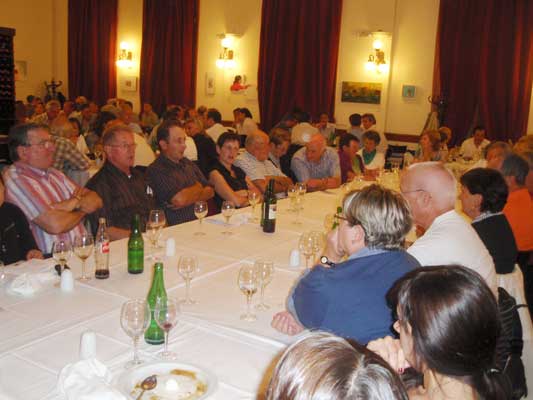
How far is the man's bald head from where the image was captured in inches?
113

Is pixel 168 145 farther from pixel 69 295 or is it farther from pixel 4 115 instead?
pixel 4 115

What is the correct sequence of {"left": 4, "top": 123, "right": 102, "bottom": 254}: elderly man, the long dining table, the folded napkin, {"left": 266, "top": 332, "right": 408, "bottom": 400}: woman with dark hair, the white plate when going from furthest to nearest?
{"left": 4, "top": 123, "right": 102, "bottom": 254}: elderly man < the long dining table < the white plate < the folded napkin < {"left": 266, "top": 332, "right": 408, "bottom": 400}: woman with dark hair

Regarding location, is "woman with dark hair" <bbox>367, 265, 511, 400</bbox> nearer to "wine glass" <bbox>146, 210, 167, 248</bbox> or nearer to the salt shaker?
the salt shaker

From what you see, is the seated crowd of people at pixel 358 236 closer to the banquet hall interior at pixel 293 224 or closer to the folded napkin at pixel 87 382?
the banquet hall interior at pixel 293 224

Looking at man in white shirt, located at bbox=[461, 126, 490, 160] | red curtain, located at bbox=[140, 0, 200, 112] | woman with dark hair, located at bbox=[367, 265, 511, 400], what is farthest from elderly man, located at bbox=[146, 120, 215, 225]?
red curtain, located at bbox=[140, 0, 200, 112]

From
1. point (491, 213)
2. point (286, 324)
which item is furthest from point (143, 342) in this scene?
point (491, 213)

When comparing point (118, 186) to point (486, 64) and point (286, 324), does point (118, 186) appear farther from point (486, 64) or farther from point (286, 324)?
point (486, 64)

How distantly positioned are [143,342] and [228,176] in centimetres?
305

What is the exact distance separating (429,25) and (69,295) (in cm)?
959

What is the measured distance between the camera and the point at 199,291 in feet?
8.11

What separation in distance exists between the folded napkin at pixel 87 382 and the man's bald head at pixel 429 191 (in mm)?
1839

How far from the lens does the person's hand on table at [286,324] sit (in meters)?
2.10

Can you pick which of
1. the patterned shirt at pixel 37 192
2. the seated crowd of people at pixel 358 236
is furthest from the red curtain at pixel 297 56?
the patterned shirt at pixel 37 192

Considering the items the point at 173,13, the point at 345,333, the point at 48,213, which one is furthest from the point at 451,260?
the point at 173,13
